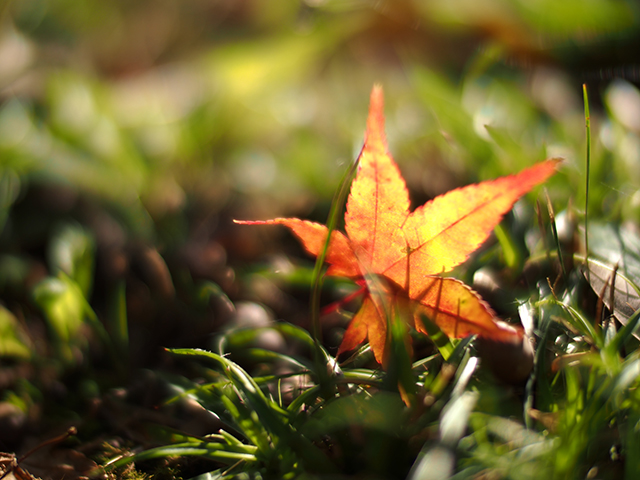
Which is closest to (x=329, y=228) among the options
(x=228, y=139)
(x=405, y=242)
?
(x=405, y=242)

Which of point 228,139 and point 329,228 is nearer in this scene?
point 329,228

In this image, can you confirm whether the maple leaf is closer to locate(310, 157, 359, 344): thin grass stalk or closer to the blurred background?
locate(310, 157, 359, 344): thin grass stalk

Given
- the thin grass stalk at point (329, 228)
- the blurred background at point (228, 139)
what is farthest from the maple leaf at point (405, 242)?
the blurred background at point (228, 139)

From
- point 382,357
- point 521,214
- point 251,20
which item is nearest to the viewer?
point 382,357

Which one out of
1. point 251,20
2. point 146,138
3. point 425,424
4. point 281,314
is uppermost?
point 251,20

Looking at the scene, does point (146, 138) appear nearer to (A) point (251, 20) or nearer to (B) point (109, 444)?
(B) point (109, 444)

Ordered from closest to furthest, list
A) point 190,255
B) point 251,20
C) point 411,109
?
point 190,255, point 411,109, point 251,20

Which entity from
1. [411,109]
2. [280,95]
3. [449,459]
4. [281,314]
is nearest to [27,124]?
[280,95]

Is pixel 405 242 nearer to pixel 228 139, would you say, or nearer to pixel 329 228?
pixel 329 228
